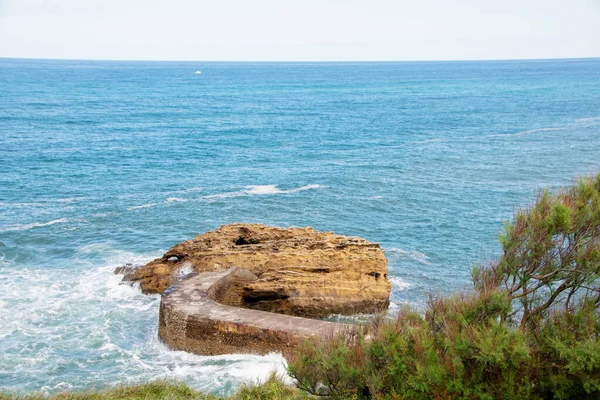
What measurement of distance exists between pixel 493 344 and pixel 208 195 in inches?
1180

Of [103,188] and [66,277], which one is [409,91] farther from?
[66,277]

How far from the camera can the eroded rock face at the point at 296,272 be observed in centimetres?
2369

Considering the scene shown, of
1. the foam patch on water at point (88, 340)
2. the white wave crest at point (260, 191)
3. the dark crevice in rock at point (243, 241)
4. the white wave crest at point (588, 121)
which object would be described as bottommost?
the foam patch on water at point (88, 340)

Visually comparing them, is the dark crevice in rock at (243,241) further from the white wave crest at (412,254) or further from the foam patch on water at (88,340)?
the white wave crest at (412,254)

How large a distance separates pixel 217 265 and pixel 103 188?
19.7 metres

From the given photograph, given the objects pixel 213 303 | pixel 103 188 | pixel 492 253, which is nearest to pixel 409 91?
pixel 103 188

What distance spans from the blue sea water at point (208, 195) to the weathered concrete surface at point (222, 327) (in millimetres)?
407

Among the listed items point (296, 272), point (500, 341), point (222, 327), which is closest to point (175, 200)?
point (296, 272)

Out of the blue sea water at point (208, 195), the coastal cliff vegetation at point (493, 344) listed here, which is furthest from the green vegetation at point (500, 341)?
the blue sea water at point (208, 195)

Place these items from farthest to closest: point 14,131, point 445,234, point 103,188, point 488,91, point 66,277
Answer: point 488,91, point 14,131, point 103,188, point 445,234, point 66,277

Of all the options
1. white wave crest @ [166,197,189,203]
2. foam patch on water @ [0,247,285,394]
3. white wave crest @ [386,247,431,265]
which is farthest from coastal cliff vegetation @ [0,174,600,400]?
white wave crest @ [166,197,189,203]

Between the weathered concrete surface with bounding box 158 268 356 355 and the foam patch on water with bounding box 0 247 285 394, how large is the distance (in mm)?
352

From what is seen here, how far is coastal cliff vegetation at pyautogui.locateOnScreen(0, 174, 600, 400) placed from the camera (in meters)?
12.4

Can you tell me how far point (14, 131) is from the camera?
65.4 metres
